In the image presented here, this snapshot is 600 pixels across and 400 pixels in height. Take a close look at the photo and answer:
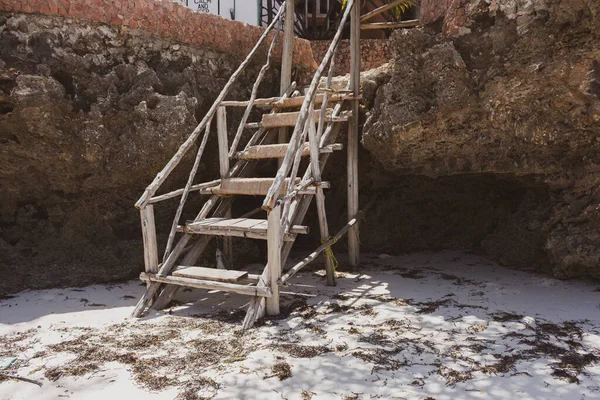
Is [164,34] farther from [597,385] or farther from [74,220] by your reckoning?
[597,385]

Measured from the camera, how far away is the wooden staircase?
161 inches

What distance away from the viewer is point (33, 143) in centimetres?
496

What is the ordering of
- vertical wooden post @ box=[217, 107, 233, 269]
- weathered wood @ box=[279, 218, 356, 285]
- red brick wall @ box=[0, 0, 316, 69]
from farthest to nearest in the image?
vertical wooden post @ box=[217, 107, 233, 269]
red brick wall @ box=[0, 0, 316, 69]
weathered wood @ box=[279, 218, 356, 285]

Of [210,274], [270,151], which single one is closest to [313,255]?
[210,274]

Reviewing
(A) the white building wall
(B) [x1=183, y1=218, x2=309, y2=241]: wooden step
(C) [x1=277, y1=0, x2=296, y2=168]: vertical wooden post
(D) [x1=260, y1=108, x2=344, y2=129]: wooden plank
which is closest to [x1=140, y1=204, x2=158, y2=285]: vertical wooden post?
(B) [x1=183, y1=218, x2=309, y2=241]: wooden step

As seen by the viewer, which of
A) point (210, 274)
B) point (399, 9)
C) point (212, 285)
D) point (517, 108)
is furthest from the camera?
point (399, 9)

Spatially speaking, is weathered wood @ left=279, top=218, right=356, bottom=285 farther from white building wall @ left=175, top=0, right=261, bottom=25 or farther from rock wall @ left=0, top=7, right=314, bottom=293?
white building wall @ left=175, top=0, right=261, bottom=25

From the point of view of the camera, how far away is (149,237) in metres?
4.36

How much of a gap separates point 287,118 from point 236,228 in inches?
68.0

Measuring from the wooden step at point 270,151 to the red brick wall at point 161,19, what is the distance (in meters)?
1.66

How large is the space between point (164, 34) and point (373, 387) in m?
4.68

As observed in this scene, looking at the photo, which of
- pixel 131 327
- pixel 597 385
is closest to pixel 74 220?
pixel 131 327

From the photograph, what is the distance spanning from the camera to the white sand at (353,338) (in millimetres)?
2826

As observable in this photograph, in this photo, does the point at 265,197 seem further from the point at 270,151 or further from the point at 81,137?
the point at 81,137
